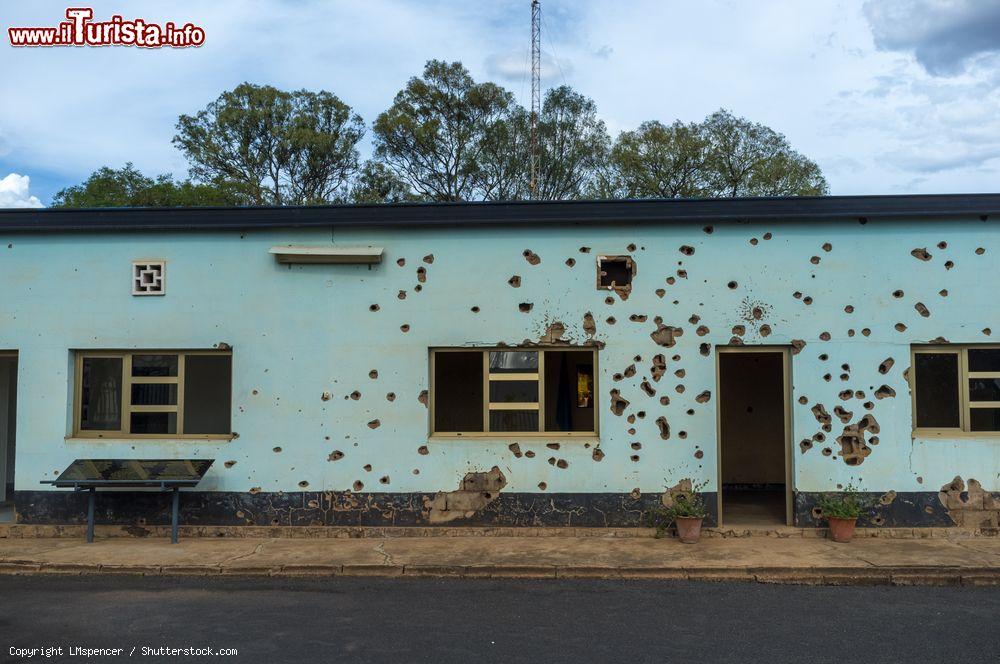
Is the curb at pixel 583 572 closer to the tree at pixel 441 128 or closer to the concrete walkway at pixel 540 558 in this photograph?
the concrete walkway at pixel 540 558

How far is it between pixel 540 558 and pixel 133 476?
190 inches

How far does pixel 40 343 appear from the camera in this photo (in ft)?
32.2

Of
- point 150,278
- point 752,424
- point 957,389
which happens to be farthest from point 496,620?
point 752,424

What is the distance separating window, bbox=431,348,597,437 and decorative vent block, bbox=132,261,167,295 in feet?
11.2

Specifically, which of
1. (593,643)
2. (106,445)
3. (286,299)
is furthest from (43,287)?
(593,643)

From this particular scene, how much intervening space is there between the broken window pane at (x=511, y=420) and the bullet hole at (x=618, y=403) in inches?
39.8

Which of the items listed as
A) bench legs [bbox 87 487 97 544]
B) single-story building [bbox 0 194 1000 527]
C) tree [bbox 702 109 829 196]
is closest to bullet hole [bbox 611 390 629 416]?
single-story building [bbox 0 194 1000 527]

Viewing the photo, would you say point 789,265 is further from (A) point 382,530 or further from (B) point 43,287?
(B) point 43,287

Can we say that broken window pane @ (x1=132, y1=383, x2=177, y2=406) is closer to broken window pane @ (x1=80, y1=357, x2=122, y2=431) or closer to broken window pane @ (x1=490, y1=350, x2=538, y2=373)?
broken window pane @ (x1=80, y1=357, x2=122, y2=431)

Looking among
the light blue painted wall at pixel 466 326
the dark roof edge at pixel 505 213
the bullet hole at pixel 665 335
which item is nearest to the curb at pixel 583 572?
the light blue painted wall at pixel 466 326

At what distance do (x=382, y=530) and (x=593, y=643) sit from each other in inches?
163

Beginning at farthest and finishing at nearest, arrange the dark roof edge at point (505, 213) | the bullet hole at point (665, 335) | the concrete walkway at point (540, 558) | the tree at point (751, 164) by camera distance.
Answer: the tree at point (751, 164) < the bullet hole at point (665, 335) < the dark roof edge at point (505, 213) < the concrete walkway at point (540, 558)

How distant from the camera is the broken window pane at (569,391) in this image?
9727 millimetres

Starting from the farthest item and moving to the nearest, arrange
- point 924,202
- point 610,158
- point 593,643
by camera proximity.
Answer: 1. point 610,158
2. point 924,202
3. point 593,643
